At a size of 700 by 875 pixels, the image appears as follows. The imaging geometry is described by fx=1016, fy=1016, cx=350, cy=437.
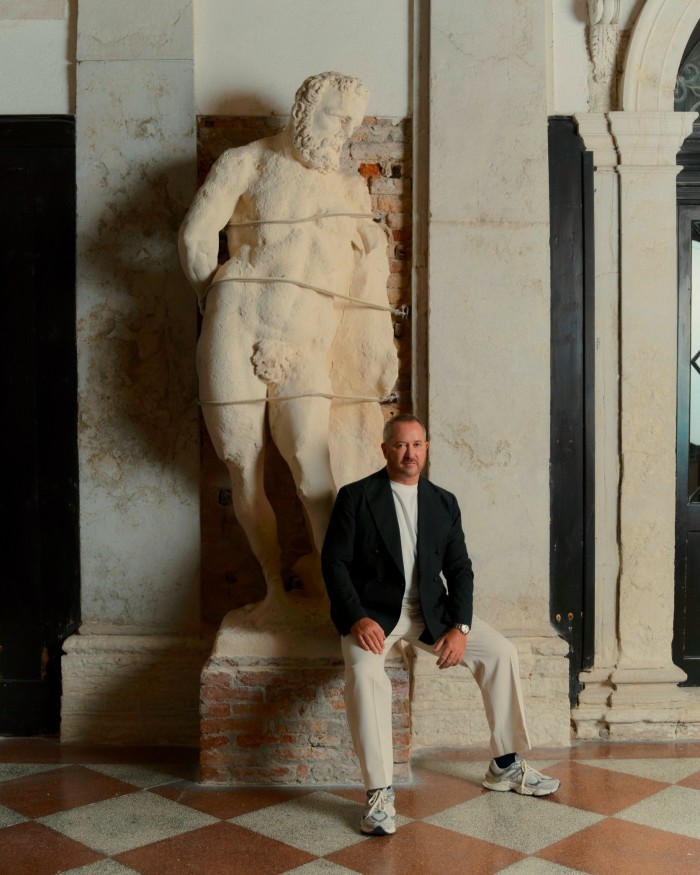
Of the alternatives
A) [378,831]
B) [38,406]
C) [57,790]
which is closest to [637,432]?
[378,831]

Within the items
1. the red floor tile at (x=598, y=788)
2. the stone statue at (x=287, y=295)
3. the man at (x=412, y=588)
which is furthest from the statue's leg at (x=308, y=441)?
the red floor tile at (x=598, y=788)

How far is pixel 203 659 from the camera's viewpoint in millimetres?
4086

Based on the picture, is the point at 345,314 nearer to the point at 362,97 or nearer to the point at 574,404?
the point at 362,97

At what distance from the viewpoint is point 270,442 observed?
13.4 ft

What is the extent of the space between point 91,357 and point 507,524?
1820mm

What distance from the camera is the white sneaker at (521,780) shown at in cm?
342

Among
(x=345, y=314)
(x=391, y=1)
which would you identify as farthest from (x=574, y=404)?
(x=391, y=1)

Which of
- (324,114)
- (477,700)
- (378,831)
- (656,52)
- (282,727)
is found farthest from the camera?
(656,52)

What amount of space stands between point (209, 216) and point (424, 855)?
2.27m

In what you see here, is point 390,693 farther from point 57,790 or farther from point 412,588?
point 57,790

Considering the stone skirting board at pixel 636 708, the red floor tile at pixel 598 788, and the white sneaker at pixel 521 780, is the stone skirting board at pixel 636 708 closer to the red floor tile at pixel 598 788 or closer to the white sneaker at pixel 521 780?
the red floor tile at pixel 598 788

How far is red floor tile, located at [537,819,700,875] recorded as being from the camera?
287cm

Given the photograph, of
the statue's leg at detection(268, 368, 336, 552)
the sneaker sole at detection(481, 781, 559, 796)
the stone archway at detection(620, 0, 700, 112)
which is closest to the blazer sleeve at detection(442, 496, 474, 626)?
the statue's leg at detection(268, 368, 336, 552)

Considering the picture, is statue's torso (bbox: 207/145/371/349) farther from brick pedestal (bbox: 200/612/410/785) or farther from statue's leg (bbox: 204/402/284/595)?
brick pedestal (bbox: 200/612/410/785)
